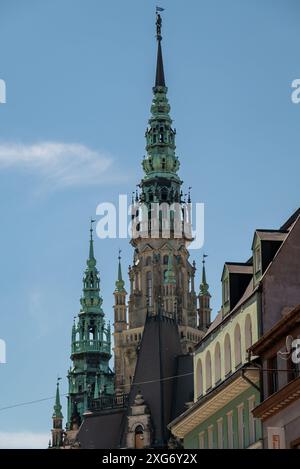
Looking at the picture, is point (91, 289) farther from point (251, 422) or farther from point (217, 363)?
point (251, 422)

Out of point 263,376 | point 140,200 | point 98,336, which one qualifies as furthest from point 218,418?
point 98,336

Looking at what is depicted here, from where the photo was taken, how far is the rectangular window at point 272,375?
5212cm

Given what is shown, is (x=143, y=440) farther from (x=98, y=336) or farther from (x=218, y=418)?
(x=98, y=336)

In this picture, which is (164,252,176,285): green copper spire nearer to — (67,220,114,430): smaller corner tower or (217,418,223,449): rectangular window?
(67,220,114,430): smaller corner tower

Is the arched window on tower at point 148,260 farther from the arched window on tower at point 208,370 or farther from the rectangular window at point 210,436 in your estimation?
the rectangular window at point 210,436

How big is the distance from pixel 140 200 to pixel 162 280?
10041 millimetres

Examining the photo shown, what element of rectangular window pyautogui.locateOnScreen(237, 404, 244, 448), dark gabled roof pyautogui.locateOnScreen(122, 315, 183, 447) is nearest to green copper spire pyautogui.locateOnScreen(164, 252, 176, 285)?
dark gabled roof pyautogui.locateOnScreen(122, 315, 183, 447)

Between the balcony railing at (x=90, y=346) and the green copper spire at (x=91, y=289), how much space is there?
380 cm

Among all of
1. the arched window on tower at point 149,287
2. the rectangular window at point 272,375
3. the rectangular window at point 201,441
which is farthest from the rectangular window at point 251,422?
the arched window on tower at point 149,287

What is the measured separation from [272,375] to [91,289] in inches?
5218

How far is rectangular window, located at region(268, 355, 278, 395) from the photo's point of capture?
52.1 metres

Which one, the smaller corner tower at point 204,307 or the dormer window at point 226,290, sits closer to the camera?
the dormer window at point 226,290

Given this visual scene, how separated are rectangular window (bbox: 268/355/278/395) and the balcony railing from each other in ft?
428

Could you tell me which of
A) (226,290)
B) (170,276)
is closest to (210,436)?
(226,290)
